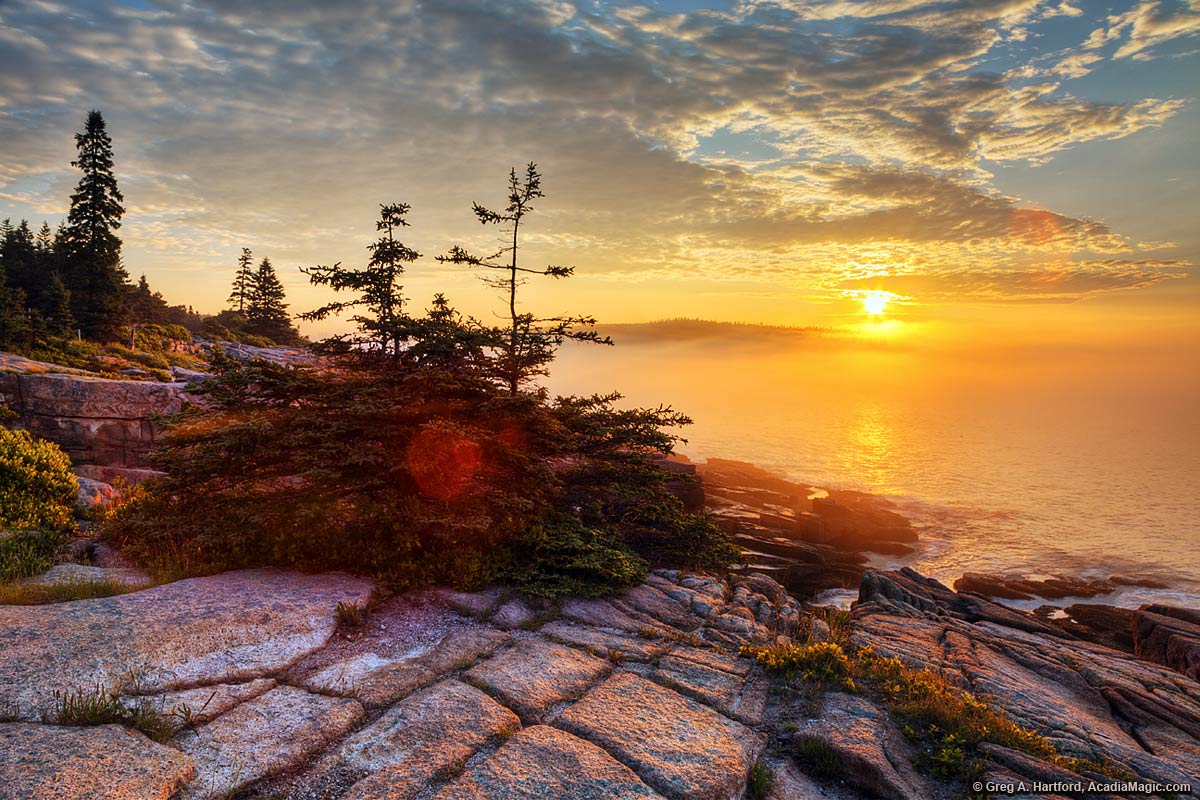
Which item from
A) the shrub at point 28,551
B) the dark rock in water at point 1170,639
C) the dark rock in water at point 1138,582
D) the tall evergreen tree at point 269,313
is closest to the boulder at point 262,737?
the shrub at point 28,551

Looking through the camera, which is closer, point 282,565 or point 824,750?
point 824,750

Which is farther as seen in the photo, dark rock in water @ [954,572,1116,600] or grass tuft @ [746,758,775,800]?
dark rock in water @ [954,572,1116,600]

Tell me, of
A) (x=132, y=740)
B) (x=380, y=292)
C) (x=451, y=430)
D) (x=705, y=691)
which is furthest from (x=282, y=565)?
(x=705, y=691)

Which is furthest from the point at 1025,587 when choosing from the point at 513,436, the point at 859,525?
the point at 513,436

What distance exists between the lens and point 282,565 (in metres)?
9.25

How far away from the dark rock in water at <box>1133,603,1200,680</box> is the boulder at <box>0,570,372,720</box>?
24985 millimetres

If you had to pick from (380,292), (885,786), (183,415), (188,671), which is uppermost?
(380,292)

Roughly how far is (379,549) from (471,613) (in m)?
2.11

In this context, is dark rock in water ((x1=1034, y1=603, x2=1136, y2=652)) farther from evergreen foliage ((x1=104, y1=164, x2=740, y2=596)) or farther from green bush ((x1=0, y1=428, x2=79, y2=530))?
green bush ((x1=0, y1=428, x2=79, y2=530))

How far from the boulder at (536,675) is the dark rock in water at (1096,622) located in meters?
26.1

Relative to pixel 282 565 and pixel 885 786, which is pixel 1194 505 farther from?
Result: pixel 282 565

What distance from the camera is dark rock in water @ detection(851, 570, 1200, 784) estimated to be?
7746 mm

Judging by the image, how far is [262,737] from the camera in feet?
16.5

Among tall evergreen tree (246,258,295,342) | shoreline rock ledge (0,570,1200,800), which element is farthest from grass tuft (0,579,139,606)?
tall evergreen tree (246,258,295,342)
